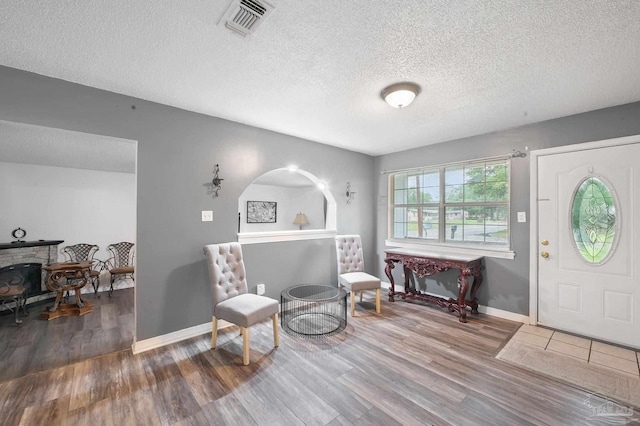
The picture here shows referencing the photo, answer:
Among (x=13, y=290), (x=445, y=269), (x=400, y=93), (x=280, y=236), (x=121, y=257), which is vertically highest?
(x=400, y=93)

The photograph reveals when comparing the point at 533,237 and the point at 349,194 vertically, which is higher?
the point at 349,194

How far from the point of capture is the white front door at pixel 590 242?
2602mm

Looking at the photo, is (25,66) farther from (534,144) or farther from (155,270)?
(534,144)

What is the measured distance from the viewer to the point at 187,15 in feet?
4.96

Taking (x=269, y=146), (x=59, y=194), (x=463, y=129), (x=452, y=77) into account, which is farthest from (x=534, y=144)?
(x=59, y=194)

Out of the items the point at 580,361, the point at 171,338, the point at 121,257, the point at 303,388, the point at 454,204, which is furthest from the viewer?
the point at 121,257

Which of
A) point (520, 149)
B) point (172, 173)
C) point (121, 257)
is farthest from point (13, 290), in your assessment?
point (520, 149)

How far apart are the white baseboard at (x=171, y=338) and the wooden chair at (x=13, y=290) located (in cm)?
204

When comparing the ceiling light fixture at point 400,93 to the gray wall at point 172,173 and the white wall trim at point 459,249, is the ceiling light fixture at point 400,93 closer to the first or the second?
the gray wall at point 172,173

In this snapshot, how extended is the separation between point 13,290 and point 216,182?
9.98 ft

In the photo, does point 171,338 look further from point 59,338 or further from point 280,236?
point 280,236

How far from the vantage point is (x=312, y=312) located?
3.55 m

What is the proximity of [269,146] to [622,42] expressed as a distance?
3.17 meters

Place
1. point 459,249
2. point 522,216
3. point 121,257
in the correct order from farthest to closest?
point 121,257
point 459,249
point 522,216
